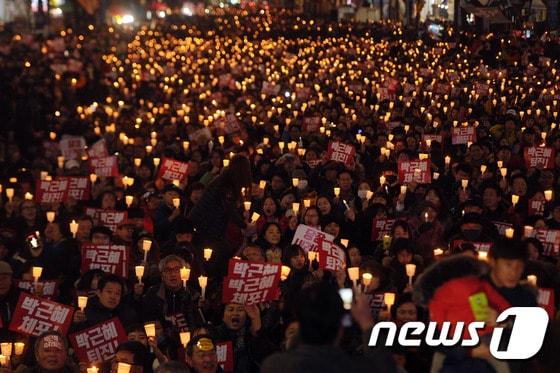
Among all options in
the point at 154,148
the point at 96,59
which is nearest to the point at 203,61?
the point at 96,59

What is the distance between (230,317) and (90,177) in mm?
7186

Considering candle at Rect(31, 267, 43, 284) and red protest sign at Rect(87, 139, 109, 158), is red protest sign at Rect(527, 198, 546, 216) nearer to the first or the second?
candle at Rect(31, 267, 43, 284)

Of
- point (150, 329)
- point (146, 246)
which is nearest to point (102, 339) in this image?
point (150, 329)

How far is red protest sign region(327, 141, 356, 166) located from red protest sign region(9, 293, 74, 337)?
7.54 metres

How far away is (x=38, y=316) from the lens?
886 cm

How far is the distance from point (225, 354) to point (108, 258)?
269 cm

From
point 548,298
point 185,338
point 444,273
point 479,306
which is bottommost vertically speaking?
point 185,338

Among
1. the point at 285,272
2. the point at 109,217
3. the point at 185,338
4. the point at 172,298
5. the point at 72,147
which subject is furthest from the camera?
the point at 72,147

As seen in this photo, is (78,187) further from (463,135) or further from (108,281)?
(108,281)

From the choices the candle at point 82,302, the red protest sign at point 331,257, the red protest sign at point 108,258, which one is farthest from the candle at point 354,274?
the red protest sign at point 108,258

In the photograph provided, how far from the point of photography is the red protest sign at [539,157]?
49.2 ft

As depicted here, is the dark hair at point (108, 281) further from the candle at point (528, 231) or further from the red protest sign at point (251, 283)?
the candle at point (528, 231)

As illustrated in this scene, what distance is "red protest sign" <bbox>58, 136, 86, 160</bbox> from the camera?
19.0m

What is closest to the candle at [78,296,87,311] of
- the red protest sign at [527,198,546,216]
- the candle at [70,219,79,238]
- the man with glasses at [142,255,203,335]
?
the man with glasses at [142,255,203,335]
